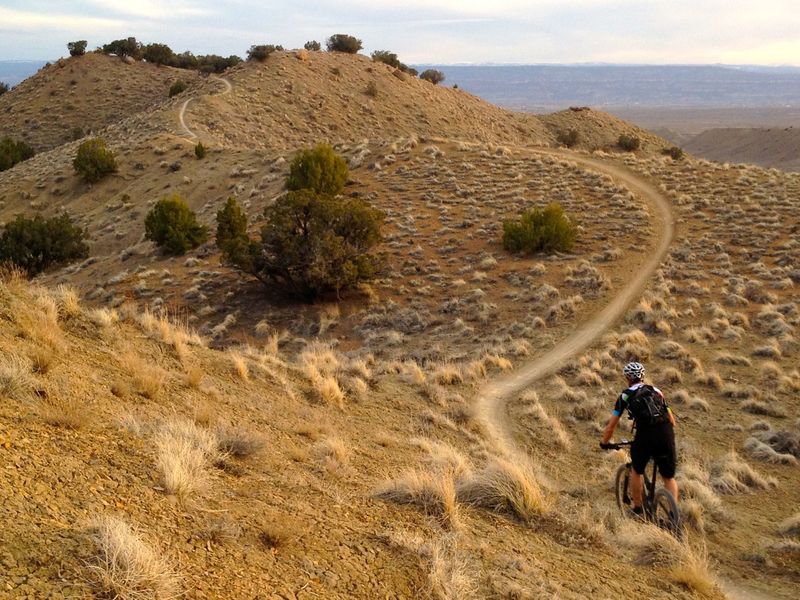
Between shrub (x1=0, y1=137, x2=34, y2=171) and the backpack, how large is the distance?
173ft

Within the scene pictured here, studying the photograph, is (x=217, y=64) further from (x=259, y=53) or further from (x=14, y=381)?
(x=14, y=381)

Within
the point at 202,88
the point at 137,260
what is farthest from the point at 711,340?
the point at 202,88

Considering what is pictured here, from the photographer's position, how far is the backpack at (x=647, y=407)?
22.3 feet

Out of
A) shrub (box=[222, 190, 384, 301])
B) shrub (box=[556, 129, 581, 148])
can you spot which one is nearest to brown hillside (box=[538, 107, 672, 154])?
shrub (box=[556, 129, 581, 148])

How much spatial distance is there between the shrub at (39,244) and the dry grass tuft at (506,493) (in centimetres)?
2487

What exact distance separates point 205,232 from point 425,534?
2311 cm

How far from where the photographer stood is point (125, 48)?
72938 millimetres

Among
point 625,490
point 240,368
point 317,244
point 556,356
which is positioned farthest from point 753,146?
point 240,368

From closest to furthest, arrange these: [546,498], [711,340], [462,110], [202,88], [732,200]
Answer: [546,498] → [711,340] → [732,200] → [202,88] → [462,110]

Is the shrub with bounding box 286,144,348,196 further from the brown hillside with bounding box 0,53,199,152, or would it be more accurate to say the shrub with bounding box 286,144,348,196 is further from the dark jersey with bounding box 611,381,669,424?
the brown hillside with bounding box 0,53,199,152

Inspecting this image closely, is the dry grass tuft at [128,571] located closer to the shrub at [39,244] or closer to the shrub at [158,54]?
the shrub at [39,244]

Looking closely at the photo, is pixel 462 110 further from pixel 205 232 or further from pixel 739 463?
pixel 739 463

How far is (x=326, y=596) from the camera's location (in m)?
4.26

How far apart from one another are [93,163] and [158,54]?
145 ft
